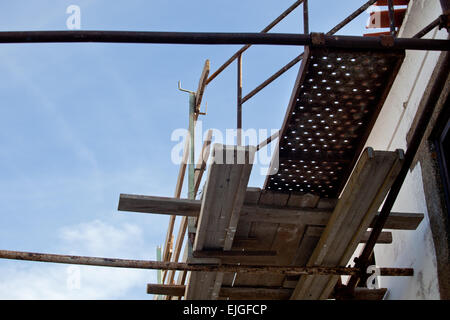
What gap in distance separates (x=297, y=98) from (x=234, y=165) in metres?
0.82

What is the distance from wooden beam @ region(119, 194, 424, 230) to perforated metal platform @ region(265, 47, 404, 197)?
0.70ft

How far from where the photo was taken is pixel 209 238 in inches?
219

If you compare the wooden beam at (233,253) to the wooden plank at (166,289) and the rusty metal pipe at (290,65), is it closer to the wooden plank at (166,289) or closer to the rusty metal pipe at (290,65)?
the wooden plank at (166,289)

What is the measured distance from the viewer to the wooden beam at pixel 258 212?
523 cm

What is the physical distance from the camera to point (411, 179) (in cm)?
693

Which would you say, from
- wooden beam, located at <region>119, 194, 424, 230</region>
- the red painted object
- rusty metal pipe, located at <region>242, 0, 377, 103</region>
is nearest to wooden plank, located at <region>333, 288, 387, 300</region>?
wooden beam, located at <region>119, 194, 424, 230</region>

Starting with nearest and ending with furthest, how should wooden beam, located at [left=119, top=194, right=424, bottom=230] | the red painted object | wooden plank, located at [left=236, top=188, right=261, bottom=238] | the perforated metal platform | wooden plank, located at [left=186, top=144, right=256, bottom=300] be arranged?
1. wooden plank, located at [left=186, top=144, right=256, bottom=300]
2. the perforated metal platform
3. wooden beam, located at [left=119, top=194, right=424, bottom=230]
4. wooden plank, located at [left=236, top=188, right=261, bottom=238]
5. the red painted object

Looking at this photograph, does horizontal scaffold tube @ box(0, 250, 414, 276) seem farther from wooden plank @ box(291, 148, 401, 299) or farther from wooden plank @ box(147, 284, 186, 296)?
wooden plank @ box(147, 284, 186, 296)

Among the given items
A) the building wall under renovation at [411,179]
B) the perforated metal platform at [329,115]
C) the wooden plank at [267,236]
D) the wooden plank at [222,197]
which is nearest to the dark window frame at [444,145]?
the building wall under renovation at [411,179]

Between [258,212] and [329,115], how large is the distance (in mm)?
1123

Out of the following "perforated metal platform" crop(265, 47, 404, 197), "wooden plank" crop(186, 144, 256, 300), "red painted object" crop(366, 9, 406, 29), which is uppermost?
"red painted object" crop(366, 9, 406, 29)

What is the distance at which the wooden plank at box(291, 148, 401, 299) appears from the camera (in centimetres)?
515
